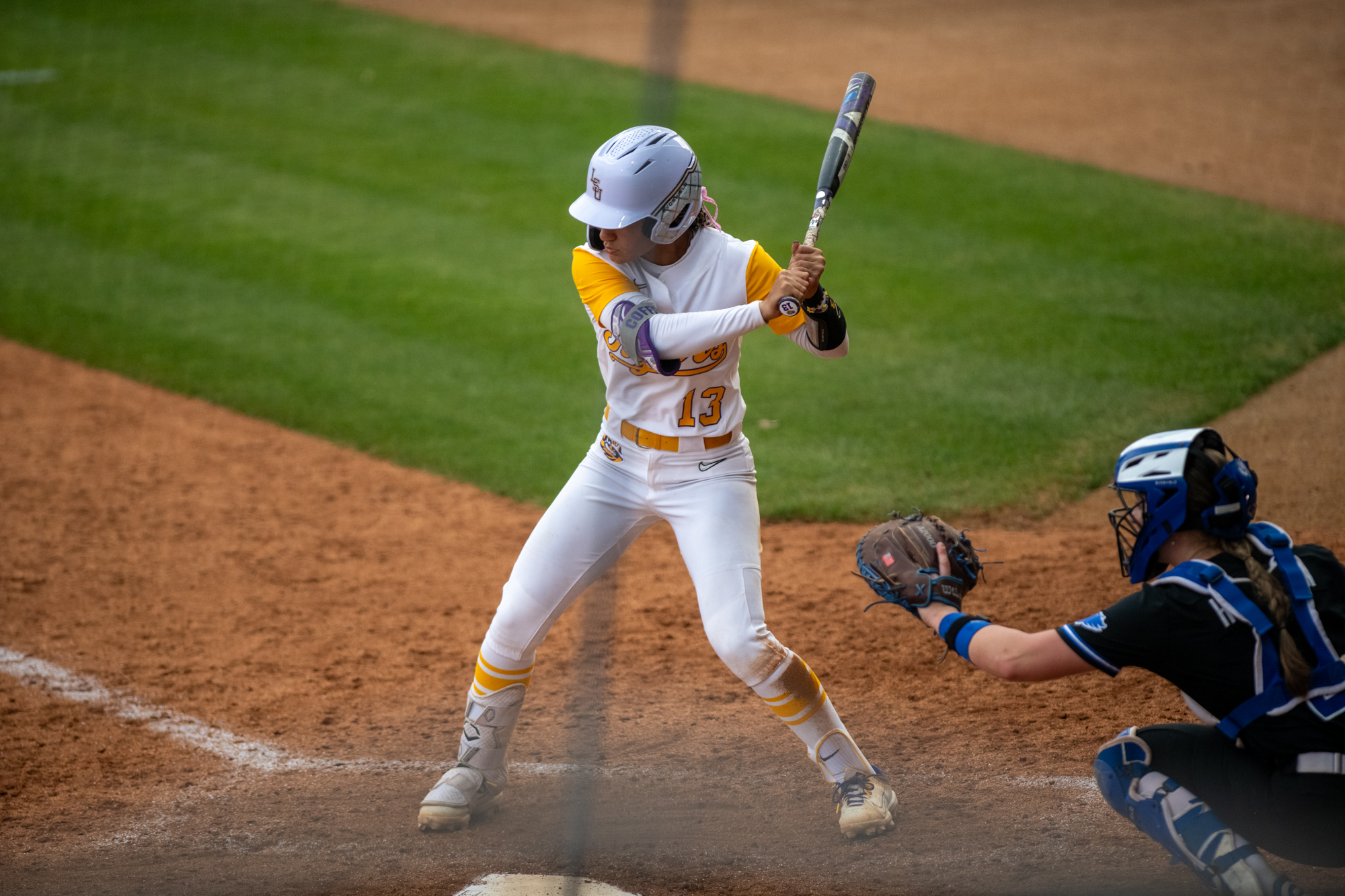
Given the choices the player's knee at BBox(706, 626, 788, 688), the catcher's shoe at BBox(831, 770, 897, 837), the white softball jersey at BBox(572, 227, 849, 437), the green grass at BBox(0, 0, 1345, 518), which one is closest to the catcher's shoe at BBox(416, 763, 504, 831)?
the player's knee at BBox(706, 626, 788, 688)

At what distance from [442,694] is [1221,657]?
9.78 feet

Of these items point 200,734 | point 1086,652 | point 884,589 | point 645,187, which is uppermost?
point 645,187

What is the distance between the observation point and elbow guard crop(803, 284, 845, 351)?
3662mm

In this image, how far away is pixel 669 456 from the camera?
3.78 metres

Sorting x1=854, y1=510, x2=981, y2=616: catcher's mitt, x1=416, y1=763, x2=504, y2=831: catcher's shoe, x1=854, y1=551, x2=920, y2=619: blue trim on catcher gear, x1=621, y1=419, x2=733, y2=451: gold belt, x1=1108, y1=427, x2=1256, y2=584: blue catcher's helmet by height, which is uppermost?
x1=1108, y1=427, x2=1256, y2=584: blue catcher's helmet

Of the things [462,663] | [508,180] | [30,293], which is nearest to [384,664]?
[462,663]

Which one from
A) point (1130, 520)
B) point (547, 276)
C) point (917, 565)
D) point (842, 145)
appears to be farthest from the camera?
point (547, 276)

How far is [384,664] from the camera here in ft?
16.7

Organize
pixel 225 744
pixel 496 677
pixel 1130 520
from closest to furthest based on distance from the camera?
1. pixel 1130 520
2. pixel 496 677
3. pixel 225 744

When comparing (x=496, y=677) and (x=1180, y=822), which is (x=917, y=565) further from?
(x=496, y=677)

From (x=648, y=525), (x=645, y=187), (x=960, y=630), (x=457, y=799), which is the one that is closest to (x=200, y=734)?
(x=457, y=799)

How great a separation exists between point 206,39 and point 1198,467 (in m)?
14.7

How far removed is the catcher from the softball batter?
777 mm

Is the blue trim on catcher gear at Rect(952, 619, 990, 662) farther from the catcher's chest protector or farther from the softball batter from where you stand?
the softball batter
